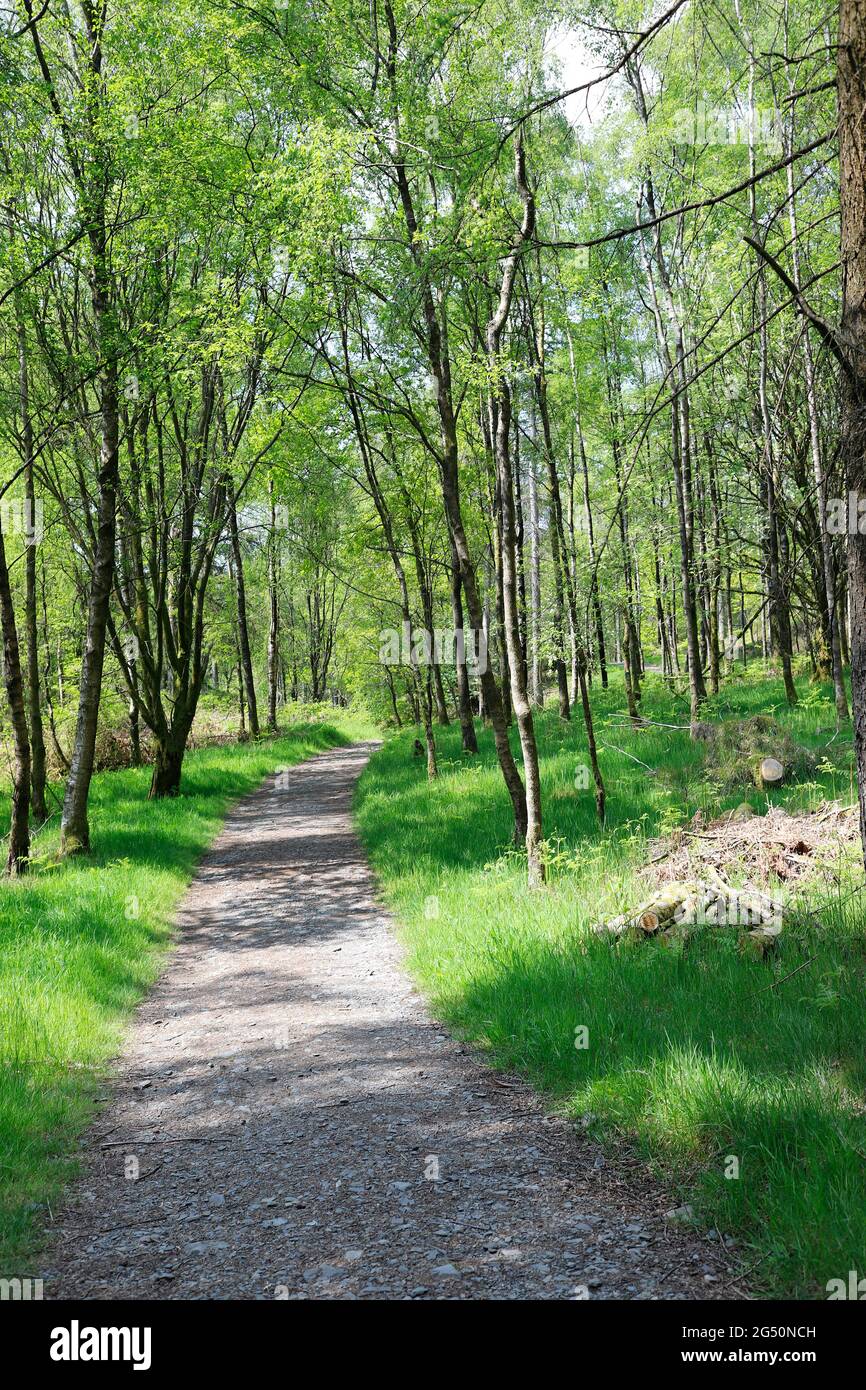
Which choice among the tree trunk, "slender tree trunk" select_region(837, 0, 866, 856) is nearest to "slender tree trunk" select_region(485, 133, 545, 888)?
"slender tree trunk" select_region(837, 0, 866, 856)

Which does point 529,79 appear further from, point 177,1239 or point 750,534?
point 750,534

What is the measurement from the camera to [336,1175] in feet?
12.6

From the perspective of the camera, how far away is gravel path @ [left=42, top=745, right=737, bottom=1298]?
308cm

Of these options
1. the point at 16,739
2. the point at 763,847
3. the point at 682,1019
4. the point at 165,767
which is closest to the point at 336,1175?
the point at 682,1019

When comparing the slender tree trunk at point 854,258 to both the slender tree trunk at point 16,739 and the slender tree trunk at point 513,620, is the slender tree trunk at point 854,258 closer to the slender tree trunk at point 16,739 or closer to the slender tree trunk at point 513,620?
the slender tree trunk at point 513,620

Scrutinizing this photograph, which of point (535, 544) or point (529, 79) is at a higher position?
point (529, 79)

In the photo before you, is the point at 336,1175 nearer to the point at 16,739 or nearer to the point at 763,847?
the point at 763,847

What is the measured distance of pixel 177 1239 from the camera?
3.44m

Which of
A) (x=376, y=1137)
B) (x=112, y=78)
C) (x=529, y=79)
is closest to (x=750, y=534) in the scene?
(x=529, y=79)

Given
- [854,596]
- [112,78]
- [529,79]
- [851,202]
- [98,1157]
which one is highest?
[112,78]

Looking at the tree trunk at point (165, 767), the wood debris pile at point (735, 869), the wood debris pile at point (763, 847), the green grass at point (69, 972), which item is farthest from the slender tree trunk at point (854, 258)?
the tree trunk at point (165, 767)

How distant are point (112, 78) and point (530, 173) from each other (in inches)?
239

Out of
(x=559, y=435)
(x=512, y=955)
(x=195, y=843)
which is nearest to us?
(x=512, y=955)

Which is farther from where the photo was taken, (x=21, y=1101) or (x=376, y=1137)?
(x=21, y=1101)
